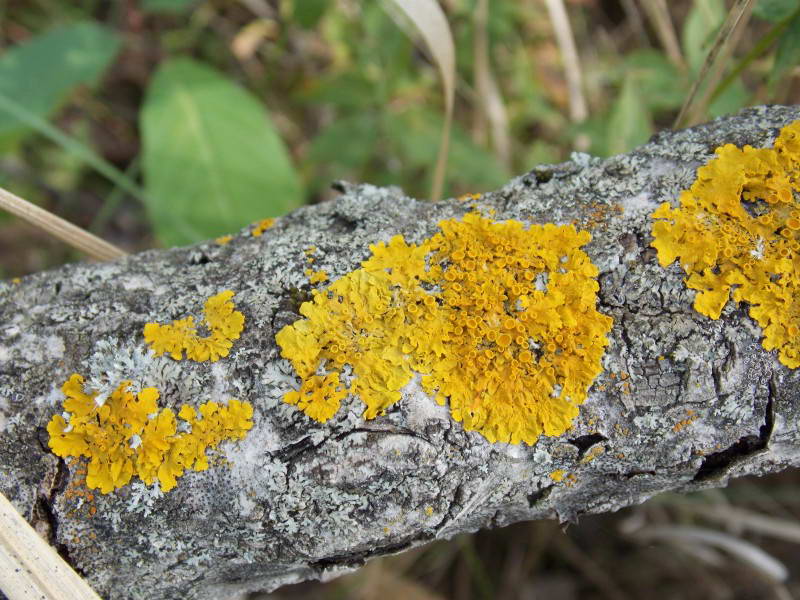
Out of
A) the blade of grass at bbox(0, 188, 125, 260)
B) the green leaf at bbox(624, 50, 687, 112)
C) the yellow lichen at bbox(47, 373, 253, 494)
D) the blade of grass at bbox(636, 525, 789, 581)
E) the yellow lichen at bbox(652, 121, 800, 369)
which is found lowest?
the blade of grass at bbox(636, 525, 789, 581)

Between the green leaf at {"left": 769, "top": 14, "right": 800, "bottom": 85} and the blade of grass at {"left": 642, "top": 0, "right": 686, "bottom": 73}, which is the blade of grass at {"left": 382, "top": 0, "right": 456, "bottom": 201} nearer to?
the green leaf at {"left": 769, "top": 14, "right": 800, "bottom": 85}

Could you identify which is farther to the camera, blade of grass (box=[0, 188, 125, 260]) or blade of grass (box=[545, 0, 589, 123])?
blade of grass (box=[545, 0, 589, 123])

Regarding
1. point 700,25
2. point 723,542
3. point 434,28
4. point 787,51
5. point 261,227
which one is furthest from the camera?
point 723,542

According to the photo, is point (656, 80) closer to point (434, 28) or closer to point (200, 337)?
point (434, 28)

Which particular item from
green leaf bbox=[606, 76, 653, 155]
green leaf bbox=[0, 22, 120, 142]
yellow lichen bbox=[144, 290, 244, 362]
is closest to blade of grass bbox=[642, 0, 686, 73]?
green leaf bbox=[606, 76, 653, 155]

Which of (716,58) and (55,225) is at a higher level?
(716,58)

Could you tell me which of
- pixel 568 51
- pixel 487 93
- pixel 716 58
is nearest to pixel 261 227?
pixel 716 58

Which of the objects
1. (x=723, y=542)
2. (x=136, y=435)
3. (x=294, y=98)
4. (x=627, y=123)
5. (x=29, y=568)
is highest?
(x=627, y=123)

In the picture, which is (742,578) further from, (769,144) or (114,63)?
(114,63)
